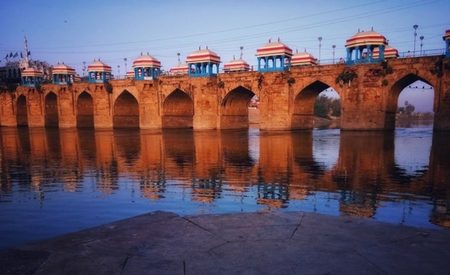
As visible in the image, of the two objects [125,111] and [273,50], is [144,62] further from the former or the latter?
[273,50]

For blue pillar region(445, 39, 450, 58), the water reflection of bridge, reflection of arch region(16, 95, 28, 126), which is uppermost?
blue pillar region(445, 39, 450, 58)

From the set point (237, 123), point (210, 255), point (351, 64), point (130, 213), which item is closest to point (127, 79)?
point (237, 123)

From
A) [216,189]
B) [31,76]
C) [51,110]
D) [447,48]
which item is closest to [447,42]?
[447,48]

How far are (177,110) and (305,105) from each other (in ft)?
48.6

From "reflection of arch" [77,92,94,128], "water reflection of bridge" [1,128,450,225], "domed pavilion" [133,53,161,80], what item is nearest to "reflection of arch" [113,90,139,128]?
"domed pavilion" [133,53,161,80]

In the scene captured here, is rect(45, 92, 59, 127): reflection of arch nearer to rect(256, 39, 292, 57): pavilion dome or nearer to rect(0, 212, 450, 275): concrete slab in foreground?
rect(256, 39, 292, 57): pavilion dome

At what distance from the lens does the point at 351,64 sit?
26.4m

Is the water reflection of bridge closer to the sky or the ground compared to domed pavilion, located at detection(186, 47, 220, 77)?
closer to the ground

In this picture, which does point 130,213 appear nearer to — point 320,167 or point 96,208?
point 96,208

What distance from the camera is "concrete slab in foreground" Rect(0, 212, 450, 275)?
7.52ft

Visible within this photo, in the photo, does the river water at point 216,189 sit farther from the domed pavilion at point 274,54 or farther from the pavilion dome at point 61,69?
the pavilion dome at point 61,69

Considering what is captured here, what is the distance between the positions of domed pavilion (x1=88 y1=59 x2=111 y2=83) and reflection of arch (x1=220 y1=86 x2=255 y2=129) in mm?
17169

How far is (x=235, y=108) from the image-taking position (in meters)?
35.0

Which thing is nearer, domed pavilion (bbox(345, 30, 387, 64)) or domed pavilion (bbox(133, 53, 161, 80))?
domed pavilion (bbox(345, 30, 387, 64))
